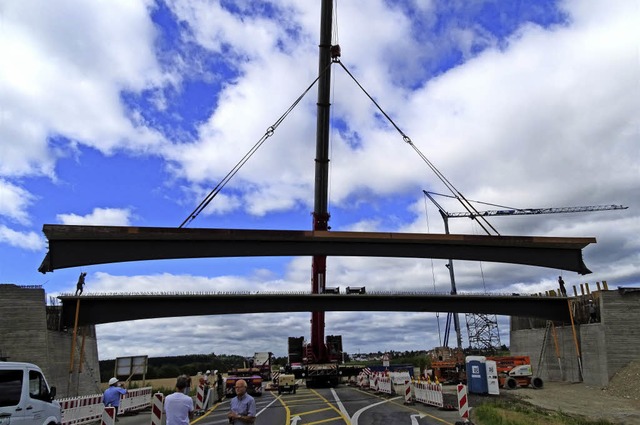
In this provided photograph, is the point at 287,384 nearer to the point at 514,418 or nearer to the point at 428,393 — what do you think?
the point at 428,393

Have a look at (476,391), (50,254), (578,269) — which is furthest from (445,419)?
(578,269)

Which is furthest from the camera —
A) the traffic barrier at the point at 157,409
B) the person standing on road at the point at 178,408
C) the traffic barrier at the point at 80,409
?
the traffic barrier at the point at 80,409

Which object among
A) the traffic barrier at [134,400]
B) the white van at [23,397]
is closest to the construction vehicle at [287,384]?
the traffic barrier at [134,400]

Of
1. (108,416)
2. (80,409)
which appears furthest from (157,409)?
(80,409)

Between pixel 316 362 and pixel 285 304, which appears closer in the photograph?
pixel 285 304

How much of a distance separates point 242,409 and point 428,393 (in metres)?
16.5

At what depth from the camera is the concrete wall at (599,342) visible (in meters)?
32.5

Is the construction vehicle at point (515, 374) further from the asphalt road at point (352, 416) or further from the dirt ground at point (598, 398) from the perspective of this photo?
the asphalt road at point (352, 416)

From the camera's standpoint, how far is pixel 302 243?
1459 inches

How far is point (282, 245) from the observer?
120ft

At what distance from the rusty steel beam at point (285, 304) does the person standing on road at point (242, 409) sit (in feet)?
90.6

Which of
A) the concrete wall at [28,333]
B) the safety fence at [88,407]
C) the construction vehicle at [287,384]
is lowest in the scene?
the construction vehicle at [287,384]

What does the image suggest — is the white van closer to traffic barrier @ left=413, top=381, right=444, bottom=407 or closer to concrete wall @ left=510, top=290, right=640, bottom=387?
traffic barrier @ left=413, top=381, right=444, bottom=407

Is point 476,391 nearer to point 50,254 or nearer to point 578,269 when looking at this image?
point 578,269
